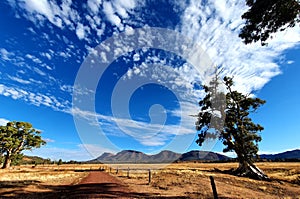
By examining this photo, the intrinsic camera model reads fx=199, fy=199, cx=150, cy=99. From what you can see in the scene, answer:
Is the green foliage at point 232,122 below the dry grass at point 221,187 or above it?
above

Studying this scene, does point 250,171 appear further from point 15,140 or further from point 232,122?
point 15,140

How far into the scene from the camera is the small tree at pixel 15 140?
5041 centimetres

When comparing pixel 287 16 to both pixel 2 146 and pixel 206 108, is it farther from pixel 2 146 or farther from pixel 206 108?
pixel 2 146

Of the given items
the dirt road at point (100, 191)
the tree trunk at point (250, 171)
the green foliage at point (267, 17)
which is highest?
the green foliage at point (267, 17)

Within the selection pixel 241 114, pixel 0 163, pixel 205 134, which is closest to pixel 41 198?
pixel 205 134

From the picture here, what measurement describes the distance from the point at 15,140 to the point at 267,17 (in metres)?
61.1

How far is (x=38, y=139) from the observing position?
2290 inches

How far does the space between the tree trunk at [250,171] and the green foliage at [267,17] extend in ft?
65.1

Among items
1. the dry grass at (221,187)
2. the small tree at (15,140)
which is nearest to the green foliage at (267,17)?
the dry grass at (221,187)

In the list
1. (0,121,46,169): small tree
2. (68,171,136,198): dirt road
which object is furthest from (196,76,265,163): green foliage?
(0,121,46,169): small tree

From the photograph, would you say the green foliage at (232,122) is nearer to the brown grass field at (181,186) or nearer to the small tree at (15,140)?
the brown grass field at (181,186)

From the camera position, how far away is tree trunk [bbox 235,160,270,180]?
993 inches

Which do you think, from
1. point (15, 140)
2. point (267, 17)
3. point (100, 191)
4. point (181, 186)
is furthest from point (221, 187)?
point (15, 140)

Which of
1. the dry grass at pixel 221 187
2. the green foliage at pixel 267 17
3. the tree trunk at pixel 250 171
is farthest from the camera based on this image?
the tree trunk at pixel 250 171
